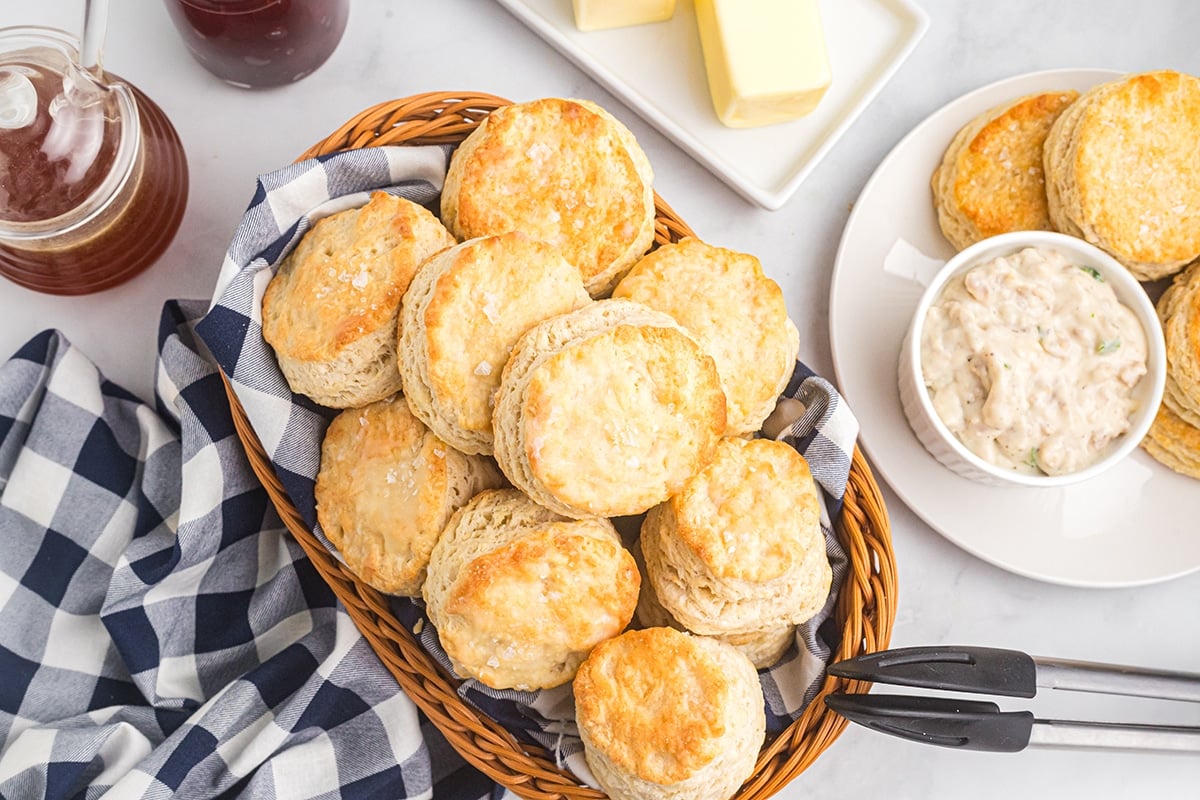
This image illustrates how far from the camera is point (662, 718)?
150cm

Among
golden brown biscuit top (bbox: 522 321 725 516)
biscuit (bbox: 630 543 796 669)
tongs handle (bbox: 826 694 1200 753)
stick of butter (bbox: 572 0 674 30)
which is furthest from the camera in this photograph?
stick of butter (bbox: 572 0 674 30)

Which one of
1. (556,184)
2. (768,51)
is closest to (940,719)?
(556,184)

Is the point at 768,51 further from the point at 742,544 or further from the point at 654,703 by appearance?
the point at 654,703

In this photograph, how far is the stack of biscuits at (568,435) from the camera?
1.47 metres

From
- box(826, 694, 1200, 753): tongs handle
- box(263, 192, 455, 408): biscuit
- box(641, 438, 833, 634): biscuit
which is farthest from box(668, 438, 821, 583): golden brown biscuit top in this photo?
box(263, 192, 455, 408): biscuit

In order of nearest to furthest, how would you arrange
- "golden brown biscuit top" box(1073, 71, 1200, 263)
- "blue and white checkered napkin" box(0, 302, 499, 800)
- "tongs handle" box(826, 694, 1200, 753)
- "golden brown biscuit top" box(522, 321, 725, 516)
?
"golden brown biscuit top" box(522, 321, 725, 516)
"tongs handle" box(826, 694, 1200, 753)
"blue and white checkered napkin" box(0, 302, 499, 800)
"golden brown biscuit top" box(1073, 71, 1200, 263)

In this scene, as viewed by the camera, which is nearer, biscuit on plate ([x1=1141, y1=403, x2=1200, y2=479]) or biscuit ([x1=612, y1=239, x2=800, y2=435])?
biscuit ([x1=612, y1=239, x2=800, y2=435])

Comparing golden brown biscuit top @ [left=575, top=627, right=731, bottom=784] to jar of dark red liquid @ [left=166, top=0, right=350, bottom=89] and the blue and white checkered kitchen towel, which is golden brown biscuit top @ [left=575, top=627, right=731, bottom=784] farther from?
jar of dark red liquid @ [left=166, top=0, right=350, bottom=89]

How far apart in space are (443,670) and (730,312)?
0.73m

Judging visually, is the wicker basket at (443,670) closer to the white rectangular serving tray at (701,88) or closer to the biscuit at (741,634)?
the biscuit at (741,634)

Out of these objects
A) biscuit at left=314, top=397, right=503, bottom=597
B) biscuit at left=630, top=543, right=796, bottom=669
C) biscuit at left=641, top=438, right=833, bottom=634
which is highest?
biscuit at left=314, top=397, right=503, bottom=597

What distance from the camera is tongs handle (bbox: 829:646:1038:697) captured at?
157cm

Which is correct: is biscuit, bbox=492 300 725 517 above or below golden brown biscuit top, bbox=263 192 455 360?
below

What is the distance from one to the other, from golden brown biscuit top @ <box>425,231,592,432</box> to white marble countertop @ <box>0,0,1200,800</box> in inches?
28.3
